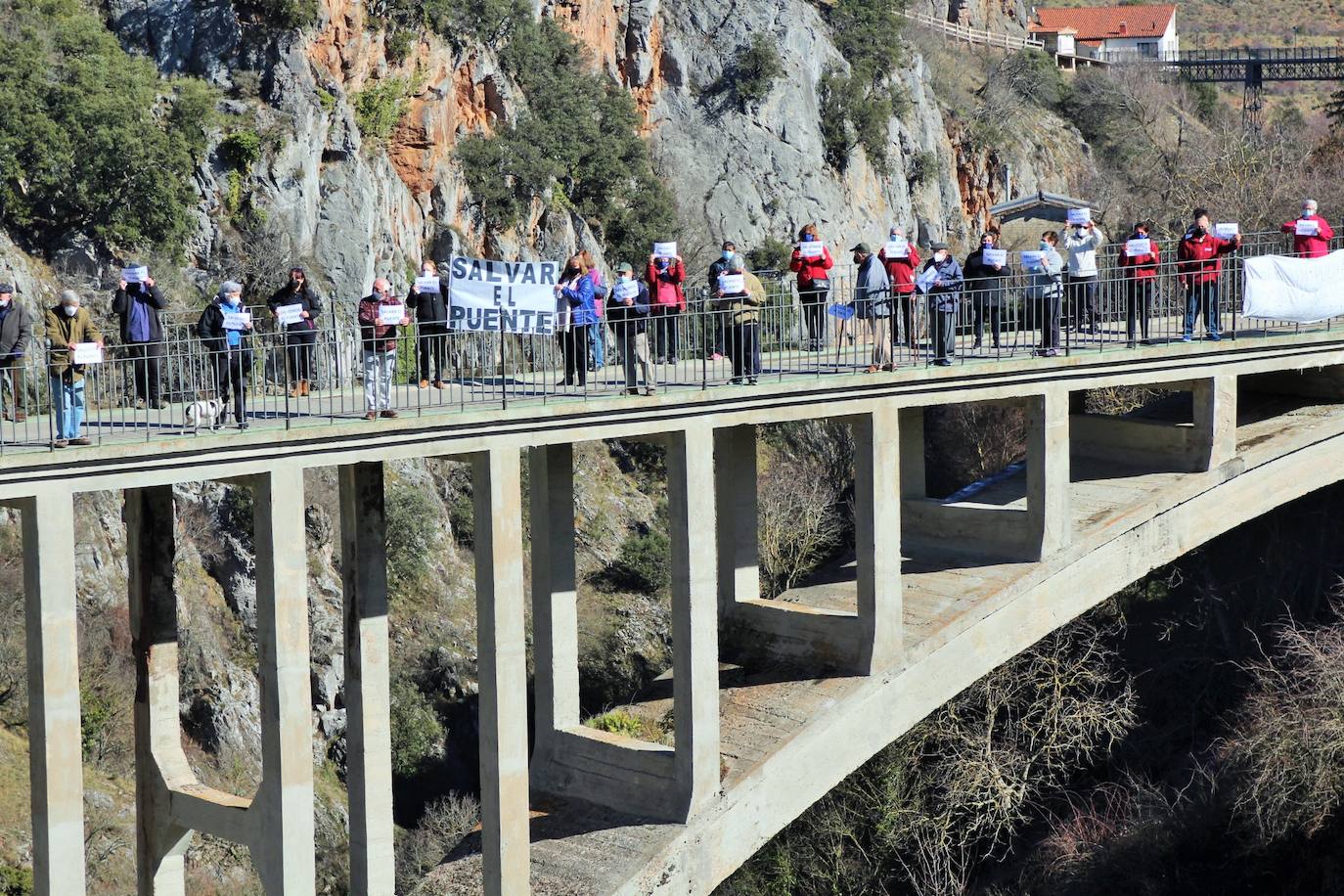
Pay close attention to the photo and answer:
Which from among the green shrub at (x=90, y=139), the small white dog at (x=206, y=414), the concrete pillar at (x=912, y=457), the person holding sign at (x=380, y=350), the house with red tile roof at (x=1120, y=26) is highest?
the house with red tile roof at (x=1120, y=26)

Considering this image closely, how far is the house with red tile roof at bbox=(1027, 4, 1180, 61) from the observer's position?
11025 cm

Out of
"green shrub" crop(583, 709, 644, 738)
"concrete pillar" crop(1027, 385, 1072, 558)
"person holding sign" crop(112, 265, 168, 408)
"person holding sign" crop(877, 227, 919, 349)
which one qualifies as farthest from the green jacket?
"concrete pillar" crop(1027, 385, 1072, 558)

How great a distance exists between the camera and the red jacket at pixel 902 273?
88.6ft

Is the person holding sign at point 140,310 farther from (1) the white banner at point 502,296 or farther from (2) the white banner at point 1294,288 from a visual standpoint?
(2) the white banner at point 1294,288

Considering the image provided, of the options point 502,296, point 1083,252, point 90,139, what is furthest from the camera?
point 90,139

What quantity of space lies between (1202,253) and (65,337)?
55.6 feet

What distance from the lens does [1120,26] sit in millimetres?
111562

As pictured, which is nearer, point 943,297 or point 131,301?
point 131,301

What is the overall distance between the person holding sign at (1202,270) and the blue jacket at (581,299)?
9543 mm

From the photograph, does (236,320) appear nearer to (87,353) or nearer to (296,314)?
(296,314)

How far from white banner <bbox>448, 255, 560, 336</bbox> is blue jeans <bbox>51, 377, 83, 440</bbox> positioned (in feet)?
15.2


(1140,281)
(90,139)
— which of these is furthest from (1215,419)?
(90,139)

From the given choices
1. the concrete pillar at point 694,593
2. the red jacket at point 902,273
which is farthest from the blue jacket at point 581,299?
the red jacket at point 902,273

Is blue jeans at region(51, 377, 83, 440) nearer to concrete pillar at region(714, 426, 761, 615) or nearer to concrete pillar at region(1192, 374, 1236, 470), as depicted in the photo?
concrete pillar at region(714, 426, 761, 615)
